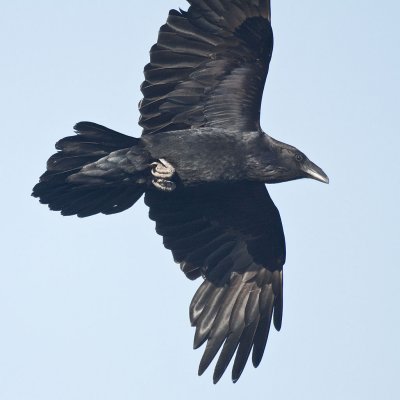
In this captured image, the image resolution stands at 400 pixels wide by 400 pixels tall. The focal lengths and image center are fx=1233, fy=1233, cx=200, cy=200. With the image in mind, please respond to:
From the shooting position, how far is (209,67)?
1242cm

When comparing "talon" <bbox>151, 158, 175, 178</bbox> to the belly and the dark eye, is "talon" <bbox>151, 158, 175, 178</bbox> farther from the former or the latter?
the dark eye

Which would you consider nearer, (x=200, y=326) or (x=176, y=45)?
(x=176, y=45)

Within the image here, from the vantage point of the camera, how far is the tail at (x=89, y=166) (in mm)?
12109

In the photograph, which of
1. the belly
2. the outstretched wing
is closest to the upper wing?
the belly

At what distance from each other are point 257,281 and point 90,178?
2492 mm

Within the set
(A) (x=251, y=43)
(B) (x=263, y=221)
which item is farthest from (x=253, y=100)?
(B) (x=263, y=221)

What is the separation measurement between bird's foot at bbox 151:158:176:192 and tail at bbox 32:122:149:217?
0.10 meters

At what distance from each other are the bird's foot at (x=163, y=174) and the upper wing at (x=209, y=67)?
417 mm

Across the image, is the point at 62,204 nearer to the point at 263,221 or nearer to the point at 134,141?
the point at 134,141

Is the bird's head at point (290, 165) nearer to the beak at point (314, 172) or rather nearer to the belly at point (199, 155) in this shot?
the beak at point (314, 172)

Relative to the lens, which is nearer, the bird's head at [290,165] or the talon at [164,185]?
the talon at [164,185]

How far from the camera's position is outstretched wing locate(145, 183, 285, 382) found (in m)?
13.2

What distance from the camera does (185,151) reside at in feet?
40.3

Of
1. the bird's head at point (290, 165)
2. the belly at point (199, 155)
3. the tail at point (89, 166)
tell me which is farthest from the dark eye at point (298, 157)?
the tail at point (89, 166)
